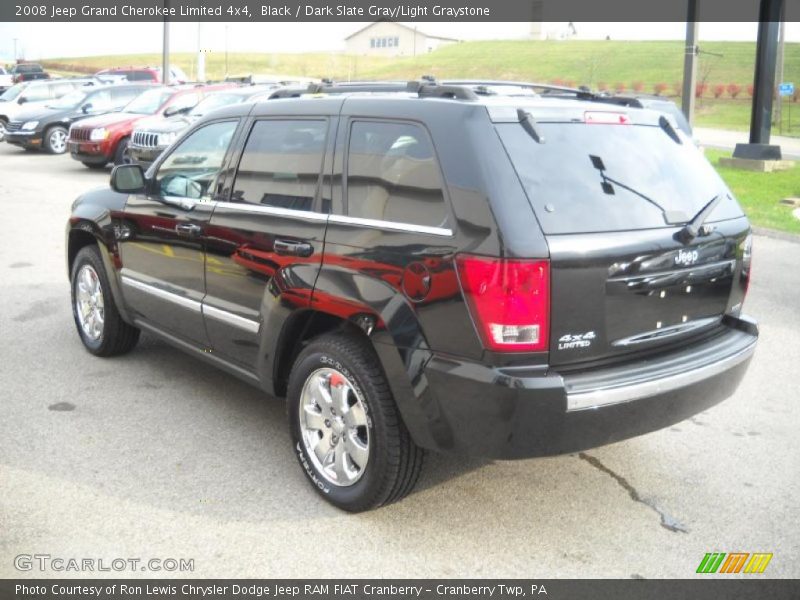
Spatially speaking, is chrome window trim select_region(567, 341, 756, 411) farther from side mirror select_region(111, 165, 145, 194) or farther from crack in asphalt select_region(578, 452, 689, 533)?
side mirror select_region(111, 165, 145, 194)

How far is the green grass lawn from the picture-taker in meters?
12.1

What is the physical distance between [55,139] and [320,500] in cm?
2059

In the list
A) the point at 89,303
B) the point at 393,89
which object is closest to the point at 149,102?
the point at 89,303

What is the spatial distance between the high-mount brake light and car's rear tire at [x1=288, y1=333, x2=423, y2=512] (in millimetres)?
1379

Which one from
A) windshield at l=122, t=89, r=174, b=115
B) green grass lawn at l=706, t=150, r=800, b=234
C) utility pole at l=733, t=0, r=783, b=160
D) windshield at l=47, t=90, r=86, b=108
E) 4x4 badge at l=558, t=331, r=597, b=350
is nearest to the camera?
4x4 badge at l=558, t=331, r=597, b=350

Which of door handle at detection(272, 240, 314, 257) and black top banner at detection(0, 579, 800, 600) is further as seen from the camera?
door handle at detection(272, 240, 314, 257)

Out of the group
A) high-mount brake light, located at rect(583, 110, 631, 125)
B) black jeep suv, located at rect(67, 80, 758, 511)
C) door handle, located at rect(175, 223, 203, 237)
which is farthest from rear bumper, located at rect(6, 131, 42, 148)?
high-mount brake light, located at rect(583, 110, 631, 125)

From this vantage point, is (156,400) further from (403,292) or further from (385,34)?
(385,34)

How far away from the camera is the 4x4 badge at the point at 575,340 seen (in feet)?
10.9

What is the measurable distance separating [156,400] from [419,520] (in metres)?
2.16

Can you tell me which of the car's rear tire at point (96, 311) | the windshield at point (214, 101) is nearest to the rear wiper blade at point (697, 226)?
the car's rear tire at point (96, 311)

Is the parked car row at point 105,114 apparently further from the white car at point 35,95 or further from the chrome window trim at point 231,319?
the chrome window trim at point 231,319

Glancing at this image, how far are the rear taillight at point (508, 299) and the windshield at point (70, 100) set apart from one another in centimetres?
2149

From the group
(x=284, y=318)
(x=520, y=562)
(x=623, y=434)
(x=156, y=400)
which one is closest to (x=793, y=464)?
(x=623, y=434)
